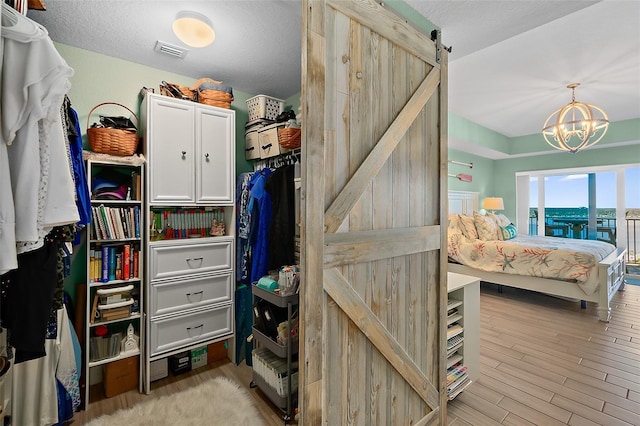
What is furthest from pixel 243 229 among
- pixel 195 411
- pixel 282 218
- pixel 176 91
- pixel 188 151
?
pixel 195 411

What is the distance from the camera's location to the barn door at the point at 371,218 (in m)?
1.22

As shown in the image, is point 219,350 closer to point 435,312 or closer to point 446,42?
point 435,312

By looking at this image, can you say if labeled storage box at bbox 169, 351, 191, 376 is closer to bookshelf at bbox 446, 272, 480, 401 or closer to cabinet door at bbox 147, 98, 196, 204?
cabinet door at bbox 147, 98, 196, 204

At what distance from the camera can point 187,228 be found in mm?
2639

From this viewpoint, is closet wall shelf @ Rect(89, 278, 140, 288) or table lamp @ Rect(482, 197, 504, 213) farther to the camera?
table lamp @ Rect(482, 197, 504, 213)

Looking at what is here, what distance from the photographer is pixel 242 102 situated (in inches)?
121

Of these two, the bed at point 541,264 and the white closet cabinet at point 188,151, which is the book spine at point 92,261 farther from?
the bed at point 541,264

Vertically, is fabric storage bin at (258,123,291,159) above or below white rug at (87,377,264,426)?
above

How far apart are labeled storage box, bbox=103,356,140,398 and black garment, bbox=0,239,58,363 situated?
4.75 feet

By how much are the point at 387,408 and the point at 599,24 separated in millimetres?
3201

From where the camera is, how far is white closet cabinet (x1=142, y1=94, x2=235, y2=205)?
2.30 metres

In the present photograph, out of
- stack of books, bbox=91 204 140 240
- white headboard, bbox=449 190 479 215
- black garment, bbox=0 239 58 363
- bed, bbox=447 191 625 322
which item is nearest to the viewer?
black garment, bbox=0 239 58 363

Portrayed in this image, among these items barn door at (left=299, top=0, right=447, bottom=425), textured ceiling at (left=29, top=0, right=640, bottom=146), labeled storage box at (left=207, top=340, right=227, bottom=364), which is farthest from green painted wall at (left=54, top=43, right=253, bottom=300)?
barn door at (left=299, top=0, right=447, bottom=425)

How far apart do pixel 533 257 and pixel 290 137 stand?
11.9 feet
